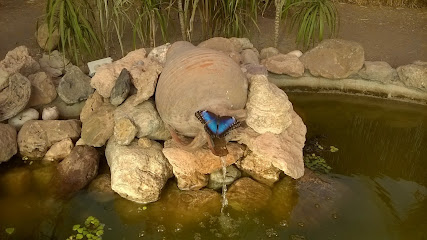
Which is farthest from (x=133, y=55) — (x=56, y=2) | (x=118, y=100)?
(x=56, y=2)

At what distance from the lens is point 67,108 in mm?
3525

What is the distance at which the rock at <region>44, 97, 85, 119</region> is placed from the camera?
11.5 ft

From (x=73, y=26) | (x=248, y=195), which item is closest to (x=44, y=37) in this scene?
(x=73, y=26)

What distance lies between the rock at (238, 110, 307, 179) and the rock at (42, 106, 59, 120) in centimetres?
142

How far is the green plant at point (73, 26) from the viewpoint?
3569 millimetres

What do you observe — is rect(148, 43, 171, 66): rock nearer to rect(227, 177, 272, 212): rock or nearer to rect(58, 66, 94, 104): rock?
rect(58, 66, 94, 104): rock

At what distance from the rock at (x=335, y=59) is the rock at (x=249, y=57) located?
0.49 m

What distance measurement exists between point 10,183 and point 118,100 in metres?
0.88

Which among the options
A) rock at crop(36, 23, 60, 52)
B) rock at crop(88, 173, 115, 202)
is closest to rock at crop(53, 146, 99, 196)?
rock at crop(88, 173, 115, 202)

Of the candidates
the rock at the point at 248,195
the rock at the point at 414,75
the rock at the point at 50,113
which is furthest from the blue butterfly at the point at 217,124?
the rock at the point at 414,75

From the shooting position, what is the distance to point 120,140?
2914 millimetres

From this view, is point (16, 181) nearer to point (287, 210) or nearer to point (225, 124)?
point (225, 124)

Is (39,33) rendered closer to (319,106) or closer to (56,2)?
(56,2)

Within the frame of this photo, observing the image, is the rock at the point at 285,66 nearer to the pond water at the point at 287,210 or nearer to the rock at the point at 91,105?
the pond water at the point at 287,210
